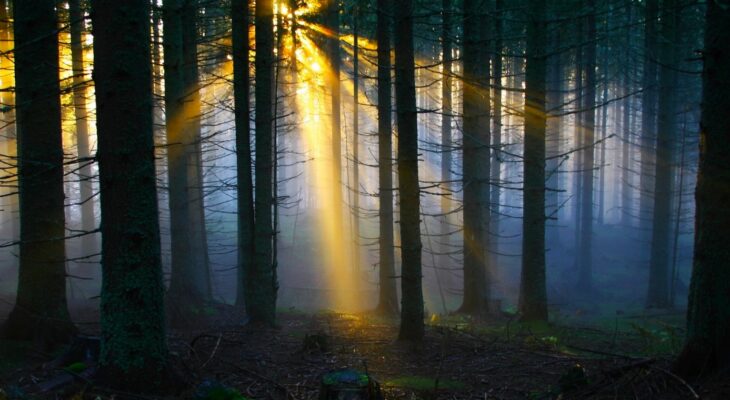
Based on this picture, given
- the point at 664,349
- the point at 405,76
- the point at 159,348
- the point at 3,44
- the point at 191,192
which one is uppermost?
the point at 3,44

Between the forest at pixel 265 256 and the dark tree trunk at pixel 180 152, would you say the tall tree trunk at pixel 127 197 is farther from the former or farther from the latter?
the dark tree trunk at pixel 180 152

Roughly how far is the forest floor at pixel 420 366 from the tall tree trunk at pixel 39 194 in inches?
20.1

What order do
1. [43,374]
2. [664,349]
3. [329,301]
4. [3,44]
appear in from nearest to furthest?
[43,374] < [664,349] < [3,44] < [329,301]

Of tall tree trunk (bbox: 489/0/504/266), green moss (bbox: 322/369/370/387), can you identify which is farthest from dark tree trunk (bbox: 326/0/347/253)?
green moss (bbox: 322/369/370/387)

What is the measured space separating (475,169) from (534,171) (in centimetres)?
174

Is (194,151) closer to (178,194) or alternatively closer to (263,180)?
(178,194)

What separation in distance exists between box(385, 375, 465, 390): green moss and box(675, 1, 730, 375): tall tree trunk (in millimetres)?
2473

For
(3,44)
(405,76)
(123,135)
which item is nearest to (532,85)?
(405,76)

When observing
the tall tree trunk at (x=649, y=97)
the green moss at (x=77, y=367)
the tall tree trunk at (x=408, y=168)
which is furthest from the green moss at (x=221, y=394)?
the tall tree trunk at (x=649, y=97)

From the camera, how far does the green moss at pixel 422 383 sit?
6.42 m

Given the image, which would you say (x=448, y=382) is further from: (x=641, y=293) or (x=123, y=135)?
(x=641, y=293)

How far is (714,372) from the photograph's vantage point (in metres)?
5.14

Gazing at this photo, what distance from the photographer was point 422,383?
6586 millimetres

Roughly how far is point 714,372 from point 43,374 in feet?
22.9
